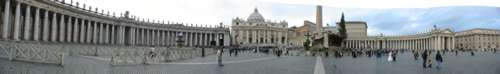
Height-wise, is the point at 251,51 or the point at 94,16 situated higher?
the point at 94,16

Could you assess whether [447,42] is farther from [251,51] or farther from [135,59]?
[135,59]

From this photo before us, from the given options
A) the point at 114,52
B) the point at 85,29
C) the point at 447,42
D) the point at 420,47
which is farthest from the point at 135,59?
the point at 85,29

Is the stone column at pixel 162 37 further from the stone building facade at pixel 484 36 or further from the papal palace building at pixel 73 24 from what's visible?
the stone building facade at pixel 484 36

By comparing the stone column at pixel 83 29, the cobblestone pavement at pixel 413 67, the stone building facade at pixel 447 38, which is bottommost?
the cobblestone pavement at pixel 413 67

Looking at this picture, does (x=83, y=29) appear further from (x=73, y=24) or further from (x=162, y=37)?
(x=162, y=37)

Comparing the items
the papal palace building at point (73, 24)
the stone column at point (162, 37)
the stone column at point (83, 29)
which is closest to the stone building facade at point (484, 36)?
the papal palace building at point (73, 24)

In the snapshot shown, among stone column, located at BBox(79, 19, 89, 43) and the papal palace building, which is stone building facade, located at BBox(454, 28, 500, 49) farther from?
stone column, located at BBox(79, 19, 89, 43)

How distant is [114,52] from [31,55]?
887 millimetres

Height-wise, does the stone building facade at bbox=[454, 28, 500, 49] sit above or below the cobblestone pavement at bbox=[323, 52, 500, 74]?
above

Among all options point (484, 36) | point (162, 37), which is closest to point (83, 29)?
point (162, 37)

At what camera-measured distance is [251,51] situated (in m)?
16.4

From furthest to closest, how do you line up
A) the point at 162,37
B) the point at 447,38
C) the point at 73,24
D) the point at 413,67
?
the point at 162,37 → the point at 73,24 → the point at 447,38 → the point at 413,67

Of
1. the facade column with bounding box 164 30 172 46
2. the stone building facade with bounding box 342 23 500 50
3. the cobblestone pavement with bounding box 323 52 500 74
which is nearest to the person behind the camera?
the stone building facade with bounding box 342 23 500 50

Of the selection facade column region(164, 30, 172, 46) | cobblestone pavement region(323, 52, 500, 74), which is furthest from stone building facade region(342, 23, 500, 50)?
facade column region(164, 30, 172, 46)
